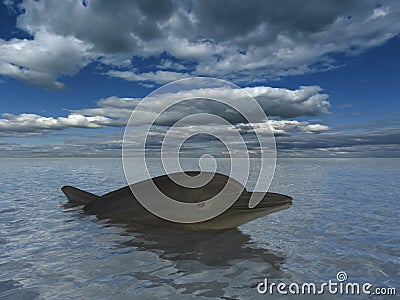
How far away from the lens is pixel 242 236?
296 inches

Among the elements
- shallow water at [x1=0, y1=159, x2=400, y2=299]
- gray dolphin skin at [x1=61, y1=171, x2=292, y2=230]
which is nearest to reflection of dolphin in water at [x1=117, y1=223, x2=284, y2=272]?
shallow water at [x1=0, y1=159, x2=400, y2=299]

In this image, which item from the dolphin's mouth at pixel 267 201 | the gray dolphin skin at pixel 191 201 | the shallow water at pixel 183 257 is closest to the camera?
the shallow water at pixel 183 257

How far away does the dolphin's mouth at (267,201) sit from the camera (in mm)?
6766

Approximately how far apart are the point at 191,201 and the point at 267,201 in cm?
193

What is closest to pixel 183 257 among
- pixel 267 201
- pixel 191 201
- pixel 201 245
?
pixel 201 245

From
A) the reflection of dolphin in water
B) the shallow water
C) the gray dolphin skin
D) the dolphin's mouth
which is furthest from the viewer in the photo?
the gray dolphin skin

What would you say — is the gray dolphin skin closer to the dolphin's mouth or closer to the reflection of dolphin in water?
the dolphin's mouth

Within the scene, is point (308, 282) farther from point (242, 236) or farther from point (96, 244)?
point (96, 244)

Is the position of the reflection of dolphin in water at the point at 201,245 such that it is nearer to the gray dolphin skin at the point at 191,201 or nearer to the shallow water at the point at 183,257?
the shallow water at the point at 183,257

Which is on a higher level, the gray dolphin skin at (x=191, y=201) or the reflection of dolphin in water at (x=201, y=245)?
the gray dolphin skin at (x=191, y=201)

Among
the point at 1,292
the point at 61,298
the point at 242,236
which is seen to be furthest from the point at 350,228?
the point at 1,292

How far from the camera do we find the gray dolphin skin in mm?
6965

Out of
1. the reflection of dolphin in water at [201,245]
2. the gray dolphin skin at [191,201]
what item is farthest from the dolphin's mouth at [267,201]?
the reflection of dolphin in water at [201,245]

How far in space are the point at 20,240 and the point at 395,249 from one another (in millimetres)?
8563
